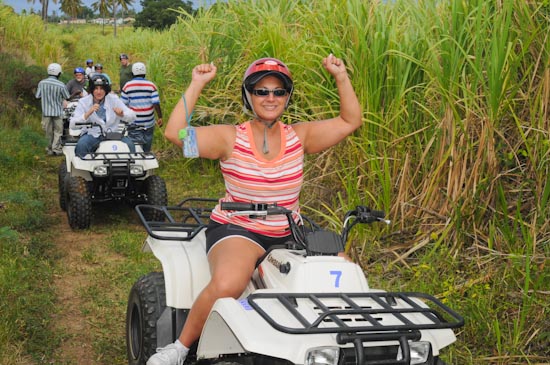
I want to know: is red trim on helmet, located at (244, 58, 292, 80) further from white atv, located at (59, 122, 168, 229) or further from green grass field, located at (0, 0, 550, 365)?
white atv, located at (59, 122, 168, 229)

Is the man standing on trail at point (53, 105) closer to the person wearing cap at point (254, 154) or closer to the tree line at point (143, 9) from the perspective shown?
the person wearing cap at point (254, 154)

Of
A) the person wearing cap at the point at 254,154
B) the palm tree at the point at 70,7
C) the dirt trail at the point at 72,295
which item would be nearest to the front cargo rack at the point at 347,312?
the person wearing cap at the point at 254,154

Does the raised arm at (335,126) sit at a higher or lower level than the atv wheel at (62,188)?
higher

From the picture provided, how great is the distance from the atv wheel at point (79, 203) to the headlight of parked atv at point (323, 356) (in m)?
4.98

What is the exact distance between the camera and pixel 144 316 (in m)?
3.28

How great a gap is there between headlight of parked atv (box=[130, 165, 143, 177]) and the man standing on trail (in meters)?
5.32

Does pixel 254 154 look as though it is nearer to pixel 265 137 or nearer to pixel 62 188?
pixel 265 137

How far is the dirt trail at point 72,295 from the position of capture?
404cm

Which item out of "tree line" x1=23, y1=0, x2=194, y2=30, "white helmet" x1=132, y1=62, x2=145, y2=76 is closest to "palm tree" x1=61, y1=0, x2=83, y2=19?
"tree line" x1=23, y1=0, x2=194, y2=30

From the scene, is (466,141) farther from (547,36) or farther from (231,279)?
(231,279)

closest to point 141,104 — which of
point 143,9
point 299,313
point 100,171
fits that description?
point 100,171

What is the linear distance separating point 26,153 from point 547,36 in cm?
795

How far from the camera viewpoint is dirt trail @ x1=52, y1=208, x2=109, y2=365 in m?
4.04

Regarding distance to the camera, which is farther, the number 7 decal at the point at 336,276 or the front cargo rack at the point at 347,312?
the number 7 decal at the point at 336,276
